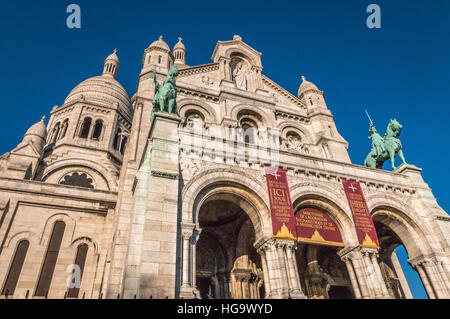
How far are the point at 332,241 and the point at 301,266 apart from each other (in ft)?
15.3

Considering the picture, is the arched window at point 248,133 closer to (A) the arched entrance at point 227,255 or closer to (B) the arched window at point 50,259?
(A) the arched entrance at point 227,255

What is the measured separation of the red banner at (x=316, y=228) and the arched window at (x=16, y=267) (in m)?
15.0

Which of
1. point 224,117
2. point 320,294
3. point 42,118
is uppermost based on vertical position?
point 42,118

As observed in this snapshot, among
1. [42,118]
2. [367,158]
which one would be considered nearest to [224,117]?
[367,158]

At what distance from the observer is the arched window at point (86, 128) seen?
99.4ft

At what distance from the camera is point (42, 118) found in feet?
93.9

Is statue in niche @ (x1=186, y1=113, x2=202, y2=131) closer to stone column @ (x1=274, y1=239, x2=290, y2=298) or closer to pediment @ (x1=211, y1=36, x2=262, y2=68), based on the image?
pediment @ (x1=211, y1=36, x2=262, y2=68)

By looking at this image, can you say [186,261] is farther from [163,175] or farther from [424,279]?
[424,279]

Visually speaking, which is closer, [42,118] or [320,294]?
[320,294]

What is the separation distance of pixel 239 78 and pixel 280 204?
51.5ft

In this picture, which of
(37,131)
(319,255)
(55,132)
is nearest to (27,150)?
(37,131)
